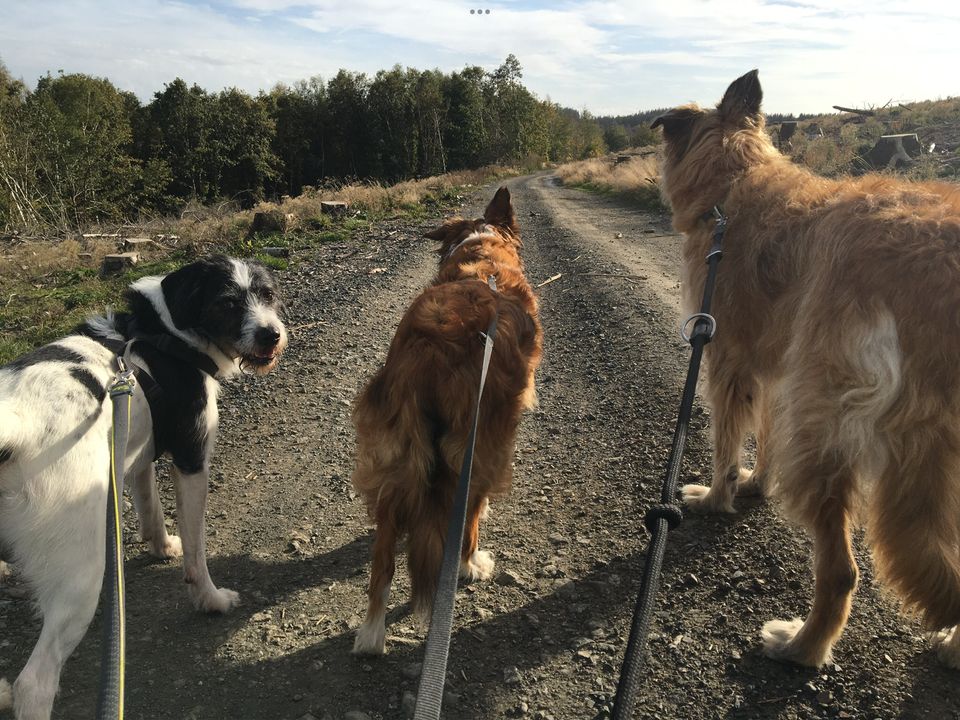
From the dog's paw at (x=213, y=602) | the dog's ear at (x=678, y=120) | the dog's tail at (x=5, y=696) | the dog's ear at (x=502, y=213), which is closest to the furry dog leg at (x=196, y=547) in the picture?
the dog's paw at (x=213, y=602)

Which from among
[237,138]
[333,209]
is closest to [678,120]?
[333,209]

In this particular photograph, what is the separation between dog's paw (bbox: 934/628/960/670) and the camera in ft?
9.04

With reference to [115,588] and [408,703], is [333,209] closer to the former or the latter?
[408,703]

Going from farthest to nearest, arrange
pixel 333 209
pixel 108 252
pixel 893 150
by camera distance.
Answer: pixel 893 150 → pixel 333 209 → pixel 108 252

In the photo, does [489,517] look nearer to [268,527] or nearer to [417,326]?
[268,527]

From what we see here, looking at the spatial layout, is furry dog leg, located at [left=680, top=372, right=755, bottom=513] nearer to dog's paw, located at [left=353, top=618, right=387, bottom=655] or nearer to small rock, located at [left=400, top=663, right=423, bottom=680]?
small rock, located at [left=400, top=663, right=423, bottom=680]

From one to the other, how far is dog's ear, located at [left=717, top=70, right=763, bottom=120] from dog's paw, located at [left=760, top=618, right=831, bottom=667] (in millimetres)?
3384

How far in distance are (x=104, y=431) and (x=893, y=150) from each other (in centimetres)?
2317

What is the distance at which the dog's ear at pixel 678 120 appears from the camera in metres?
4.63

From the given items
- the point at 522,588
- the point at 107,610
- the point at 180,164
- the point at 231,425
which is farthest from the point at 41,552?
the point at 180,164

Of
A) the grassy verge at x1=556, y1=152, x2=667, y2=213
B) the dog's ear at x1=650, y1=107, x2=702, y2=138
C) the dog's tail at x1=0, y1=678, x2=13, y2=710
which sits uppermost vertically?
the grassy verge at x1=556, y1=152, x2=667, y2=213

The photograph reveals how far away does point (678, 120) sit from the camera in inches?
183

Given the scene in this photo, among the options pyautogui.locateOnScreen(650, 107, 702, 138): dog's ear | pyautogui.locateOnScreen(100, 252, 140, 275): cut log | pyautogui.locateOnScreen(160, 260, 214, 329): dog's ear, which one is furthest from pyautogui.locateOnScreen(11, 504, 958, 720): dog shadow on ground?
pyautogui.locateOnScreen(100, 252, 140, 275): cut log

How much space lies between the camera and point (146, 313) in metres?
3.48
